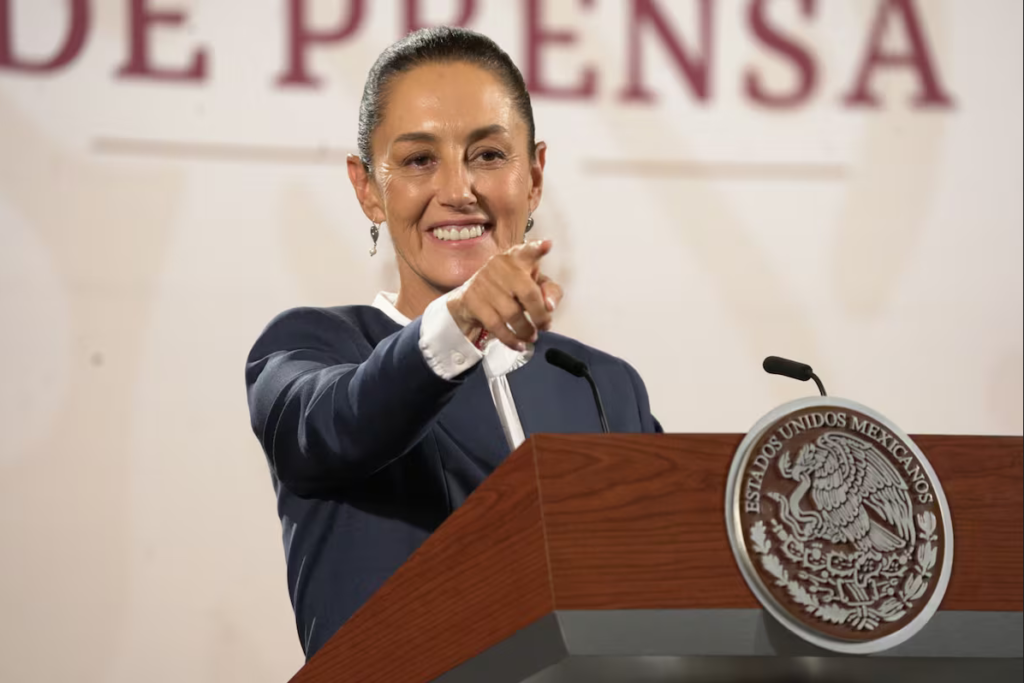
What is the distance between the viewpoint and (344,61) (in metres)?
2.63

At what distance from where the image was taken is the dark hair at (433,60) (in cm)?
171

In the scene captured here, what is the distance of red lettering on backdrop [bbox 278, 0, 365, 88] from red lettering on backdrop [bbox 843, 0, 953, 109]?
1017 mm

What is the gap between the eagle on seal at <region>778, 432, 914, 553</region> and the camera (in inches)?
38.4

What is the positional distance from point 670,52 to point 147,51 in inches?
40.2

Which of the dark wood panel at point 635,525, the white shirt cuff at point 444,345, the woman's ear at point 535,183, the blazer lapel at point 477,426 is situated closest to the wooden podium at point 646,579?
the dark wood panel at point 635,525

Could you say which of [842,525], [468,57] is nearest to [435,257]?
[468,57]

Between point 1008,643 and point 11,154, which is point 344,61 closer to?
point 11,154

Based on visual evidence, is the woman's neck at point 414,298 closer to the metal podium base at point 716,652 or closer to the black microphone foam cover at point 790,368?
the black microphone foam cover at point 790,368

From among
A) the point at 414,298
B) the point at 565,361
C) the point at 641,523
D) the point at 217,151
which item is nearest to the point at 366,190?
the point at 414,298

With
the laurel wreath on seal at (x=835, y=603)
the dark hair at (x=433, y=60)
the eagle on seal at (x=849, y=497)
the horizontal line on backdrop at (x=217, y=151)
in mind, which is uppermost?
→ the dark hair at (x=433, y=60)

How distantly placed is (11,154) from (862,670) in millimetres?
1945

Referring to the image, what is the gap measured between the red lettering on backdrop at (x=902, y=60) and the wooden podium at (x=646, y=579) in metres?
1.90

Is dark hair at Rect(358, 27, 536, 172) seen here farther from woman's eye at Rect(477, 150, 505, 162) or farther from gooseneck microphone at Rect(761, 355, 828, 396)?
gooseneck microphone at Rect(761, 355, 828, 396)

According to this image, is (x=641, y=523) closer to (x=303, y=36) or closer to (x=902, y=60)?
(x=303, y=36)
